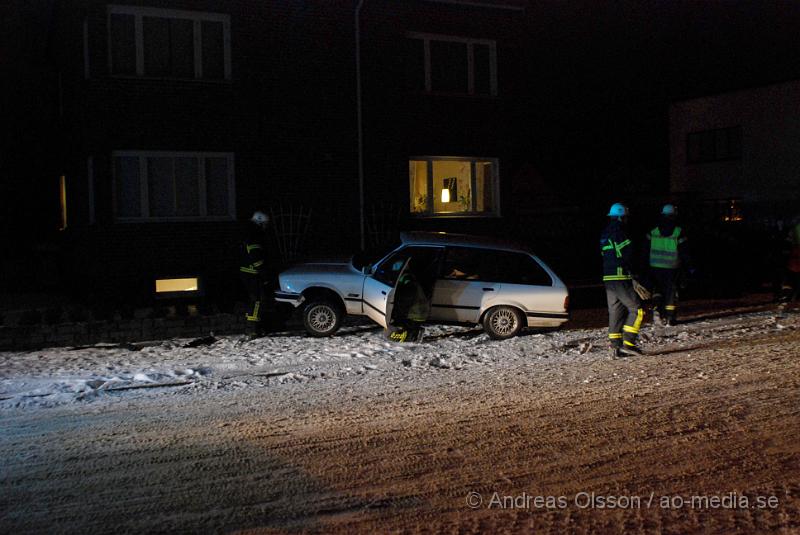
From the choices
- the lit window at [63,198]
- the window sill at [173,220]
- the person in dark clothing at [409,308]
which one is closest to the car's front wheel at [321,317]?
the person in dark clothing at [409,308]

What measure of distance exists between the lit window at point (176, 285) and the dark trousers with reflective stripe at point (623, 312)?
914cm

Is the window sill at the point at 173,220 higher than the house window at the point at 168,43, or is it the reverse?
the house window at the point at 168,43

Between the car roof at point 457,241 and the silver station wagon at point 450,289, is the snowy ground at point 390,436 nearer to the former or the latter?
the silver station wagon at point 450,289

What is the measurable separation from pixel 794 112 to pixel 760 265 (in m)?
11.6

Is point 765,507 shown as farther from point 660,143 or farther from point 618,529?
point 660,143

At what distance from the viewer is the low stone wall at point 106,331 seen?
1202cm

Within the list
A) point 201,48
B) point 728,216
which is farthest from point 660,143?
point 201,48

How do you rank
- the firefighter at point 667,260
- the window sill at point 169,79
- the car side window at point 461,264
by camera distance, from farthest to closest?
the window sill at point 169,79, the firefighter at point 667,260, the car side window at point 461,264

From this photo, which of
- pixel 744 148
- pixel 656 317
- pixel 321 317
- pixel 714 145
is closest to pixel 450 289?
pixel 321 317

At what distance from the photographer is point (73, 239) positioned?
1861cm

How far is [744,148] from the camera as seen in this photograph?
33.2 metres

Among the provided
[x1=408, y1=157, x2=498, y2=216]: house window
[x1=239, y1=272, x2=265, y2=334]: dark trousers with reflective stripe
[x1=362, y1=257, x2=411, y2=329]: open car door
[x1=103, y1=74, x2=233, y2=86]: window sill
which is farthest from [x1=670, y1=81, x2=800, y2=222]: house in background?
[x1=239, y1=272, x2=265, y2=334]: dark trousers with reflective stripe

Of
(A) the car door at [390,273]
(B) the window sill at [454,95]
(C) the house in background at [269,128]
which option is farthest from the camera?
(B) the window sill at [454,95]

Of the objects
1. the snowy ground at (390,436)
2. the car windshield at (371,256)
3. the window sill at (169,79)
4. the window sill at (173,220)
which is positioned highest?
the window sill at (169,79)
